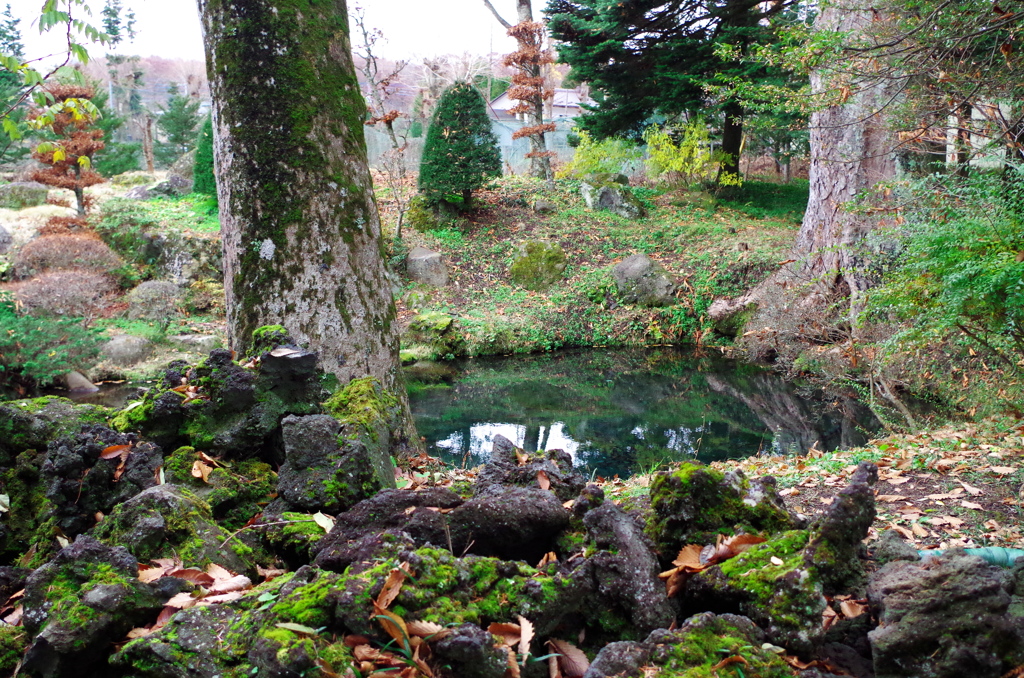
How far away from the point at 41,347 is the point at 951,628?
1199 centimetres

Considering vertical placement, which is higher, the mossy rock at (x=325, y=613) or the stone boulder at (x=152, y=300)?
the mossy rock at (x=325, y=613)

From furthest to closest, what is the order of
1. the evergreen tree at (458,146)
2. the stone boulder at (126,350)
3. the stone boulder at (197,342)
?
the evergreen tree at (458,146), the stone boulder at (197,342), the stone boulder at (126,350)

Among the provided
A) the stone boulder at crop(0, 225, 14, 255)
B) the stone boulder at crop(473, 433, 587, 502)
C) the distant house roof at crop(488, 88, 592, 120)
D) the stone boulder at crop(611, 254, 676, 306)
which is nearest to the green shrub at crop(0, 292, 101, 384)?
the stone boulder at crop(0, 225, 14, 255)

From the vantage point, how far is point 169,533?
2047 mm

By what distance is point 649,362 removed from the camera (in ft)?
44.3

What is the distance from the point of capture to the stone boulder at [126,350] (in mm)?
12023

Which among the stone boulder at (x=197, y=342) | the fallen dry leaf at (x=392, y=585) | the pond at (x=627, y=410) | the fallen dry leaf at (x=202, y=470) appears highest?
the fallen dry leaf at (x=392, y=585)

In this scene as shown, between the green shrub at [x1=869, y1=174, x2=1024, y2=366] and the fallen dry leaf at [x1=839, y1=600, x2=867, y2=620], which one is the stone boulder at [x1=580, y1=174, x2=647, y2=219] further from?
the fallen dry leaf at [x1=839, y1=600, x2=867, y2=620]

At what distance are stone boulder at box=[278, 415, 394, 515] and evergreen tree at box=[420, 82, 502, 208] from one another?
53.5ft

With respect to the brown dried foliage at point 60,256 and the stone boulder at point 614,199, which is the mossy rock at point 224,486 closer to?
the brown dried foliage at point 60,256

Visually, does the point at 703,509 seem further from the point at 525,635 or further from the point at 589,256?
the point at 589,256

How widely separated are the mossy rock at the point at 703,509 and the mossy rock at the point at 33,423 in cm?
219

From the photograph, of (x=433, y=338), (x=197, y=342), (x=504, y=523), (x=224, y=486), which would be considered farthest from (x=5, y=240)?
(x=504, y=523)

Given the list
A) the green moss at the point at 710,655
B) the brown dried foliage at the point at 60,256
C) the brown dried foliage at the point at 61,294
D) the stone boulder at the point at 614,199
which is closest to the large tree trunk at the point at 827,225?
the stone boulder at the point at 614,199
